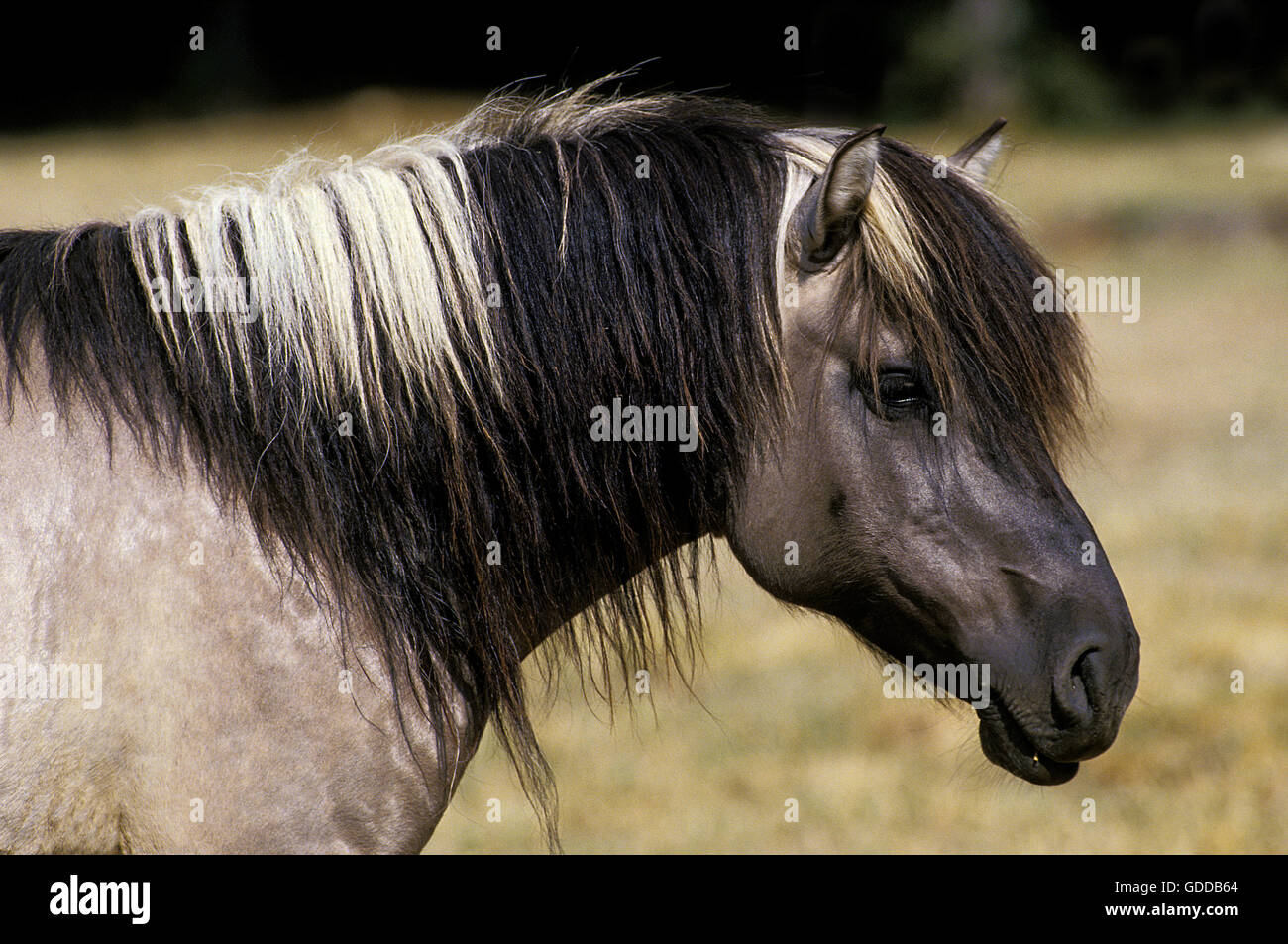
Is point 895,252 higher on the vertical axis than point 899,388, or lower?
higher

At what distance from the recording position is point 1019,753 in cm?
222

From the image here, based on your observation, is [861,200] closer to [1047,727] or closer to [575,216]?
[575,216]

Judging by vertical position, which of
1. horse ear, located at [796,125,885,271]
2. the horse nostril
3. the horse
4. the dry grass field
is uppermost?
horse ear, located at [796,125,885,271]

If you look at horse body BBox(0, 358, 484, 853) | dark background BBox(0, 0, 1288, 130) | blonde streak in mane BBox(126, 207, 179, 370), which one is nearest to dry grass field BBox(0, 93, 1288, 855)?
blonde streak in mane BBox(126, 207, 179, 370)

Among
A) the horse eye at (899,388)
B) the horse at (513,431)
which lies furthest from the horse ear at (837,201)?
the horse eye at (899,388)

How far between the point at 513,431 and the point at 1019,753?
4.05 feet

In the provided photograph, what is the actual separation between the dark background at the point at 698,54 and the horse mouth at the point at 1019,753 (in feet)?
41.2

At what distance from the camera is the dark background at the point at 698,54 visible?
1443 centimetres

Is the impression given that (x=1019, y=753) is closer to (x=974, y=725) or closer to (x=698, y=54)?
(x=974, y=725)

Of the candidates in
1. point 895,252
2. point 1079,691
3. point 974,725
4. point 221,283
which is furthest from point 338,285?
point 974,725

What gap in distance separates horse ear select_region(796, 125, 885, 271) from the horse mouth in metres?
0.97

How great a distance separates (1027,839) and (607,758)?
2075 millimetres

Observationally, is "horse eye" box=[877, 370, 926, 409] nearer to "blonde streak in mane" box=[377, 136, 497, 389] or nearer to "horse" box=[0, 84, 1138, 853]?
"horse" box=[0, 84, 1138, 853]

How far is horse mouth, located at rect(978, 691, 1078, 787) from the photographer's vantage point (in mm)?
2193
